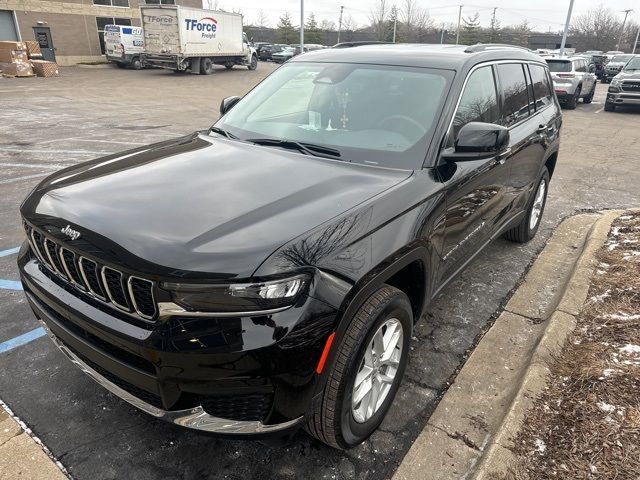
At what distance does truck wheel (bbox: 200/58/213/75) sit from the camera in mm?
28328

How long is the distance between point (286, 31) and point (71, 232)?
75.3m

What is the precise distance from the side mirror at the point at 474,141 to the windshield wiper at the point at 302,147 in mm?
669

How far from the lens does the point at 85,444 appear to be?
239cm

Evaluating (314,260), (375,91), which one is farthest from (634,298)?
(314,260)

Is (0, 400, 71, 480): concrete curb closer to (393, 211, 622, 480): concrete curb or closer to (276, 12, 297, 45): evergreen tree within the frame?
(393, 211, 622, 480): concrete curb

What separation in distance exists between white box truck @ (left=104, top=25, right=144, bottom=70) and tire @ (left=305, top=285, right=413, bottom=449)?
3111 cm

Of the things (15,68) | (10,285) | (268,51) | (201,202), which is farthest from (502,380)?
(268,51)

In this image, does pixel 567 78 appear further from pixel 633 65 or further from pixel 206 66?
pixel 206 66

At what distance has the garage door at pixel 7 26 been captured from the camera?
29.0 m

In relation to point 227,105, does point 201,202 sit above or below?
below

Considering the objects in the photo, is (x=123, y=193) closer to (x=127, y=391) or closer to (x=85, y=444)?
(x=127, y=391)

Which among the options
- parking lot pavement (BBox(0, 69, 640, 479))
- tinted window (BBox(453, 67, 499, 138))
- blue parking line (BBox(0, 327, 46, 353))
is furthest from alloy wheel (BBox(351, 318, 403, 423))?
blue parking line (BBox(0, 327, 46, 353))

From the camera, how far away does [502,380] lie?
297cm

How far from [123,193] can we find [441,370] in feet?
7.22
